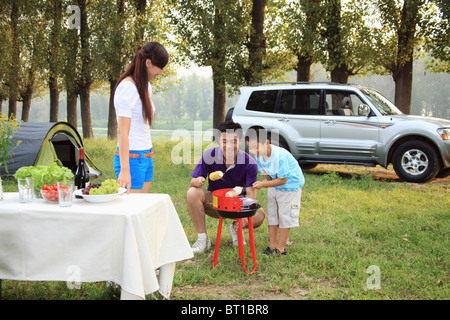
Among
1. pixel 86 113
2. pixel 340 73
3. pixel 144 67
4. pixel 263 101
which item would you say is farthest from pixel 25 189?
pixel 86 113

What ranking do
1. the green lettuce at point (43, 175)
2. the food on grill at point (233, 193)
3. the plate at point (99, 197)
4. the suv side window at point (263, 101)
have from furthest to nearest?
the suv side window at point (263, 101), the food on grill at point (233, 193), the green lettuce at point (43, 175), the plate at point (99, 197)

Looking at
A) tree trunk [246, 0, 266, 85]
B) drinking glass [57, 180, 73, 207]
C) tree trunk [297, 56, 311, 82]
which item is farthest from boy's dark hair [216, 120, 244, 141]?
tree trunk [297, 56, 311, 82]

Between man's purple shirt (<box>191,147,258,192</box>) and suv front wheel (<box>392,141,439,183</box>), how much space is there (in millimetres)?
4974

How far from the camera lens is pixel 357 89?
905 cm

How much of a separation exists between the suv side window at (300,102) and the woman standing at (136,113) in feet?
21.3

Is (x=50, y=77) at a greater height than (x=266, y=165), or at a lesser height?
greater

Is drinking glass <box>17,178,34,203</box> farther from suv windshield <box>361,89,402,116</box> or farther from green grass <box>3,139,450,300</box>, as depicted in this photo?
suv windshield <box>361,89,402,116</box>

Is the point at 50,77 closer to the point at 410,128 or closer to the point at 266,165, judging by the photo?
the point at 410,128

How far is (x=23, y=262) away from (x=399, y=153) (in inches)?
298

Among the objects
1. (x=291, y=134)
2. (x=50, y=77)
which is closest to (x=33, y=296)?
(x=291, y=134)

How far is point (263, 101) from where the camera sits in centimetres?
993

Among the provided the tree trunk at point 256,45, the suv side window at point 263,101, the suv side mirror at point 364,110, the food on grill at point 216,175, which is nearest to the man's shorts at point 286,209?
the food on grill at point 216,175

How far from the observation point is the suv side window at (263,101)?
9.85m

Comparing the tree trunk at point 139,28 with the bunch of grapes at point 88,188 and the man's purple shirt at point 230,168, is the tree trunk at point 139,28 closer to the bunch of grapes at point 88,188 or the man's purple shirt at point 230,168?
the man's purple shirt at point 230,168
